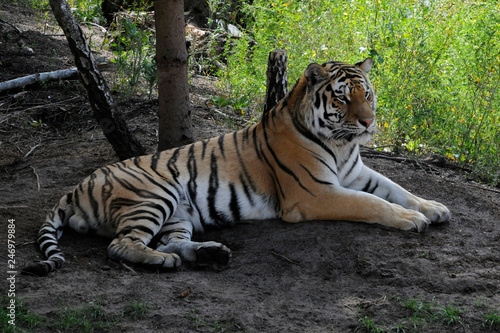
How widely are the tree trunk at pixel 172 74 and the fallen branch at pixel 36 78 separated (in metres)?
3.27

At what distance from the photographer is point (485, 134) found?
717cm

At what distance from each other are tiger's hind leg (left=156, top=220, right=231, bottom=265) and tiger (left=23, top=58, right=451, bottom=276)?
1cm

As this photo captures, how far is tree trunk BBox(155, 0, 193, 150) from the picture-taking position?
594cm

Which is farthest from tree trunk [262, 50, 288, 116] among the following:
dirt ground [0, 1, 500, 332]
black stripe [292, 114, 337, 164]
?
black stripe [292, 114, 337, 164]

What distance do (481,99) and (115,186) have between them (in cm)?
490

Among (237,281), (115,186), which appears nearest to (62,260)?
(115,186)

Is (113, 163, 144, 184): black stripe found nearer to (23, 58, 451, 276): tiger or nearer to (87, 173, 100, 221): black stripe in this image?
(23, 58, 451, 276): tiger

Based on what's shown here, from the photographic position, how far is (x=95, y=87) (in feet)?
19.2

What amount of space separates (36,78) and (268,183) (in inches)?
208

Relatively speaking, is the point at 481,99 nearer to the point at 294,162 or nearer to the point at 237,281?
the point at 294,162

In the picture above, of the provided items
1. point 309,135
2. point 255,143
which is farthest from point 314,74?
point 255,143

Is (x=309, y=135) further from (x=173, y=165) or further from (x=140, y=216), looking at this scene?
(x=140, y=216)

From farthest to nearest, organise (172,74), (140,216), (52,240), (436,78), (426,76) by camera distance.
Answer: (436,78) < (426,76) < (172,74) < (140,216) < (52,240)

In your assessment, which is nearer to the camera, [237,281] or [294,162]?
[237,281]
